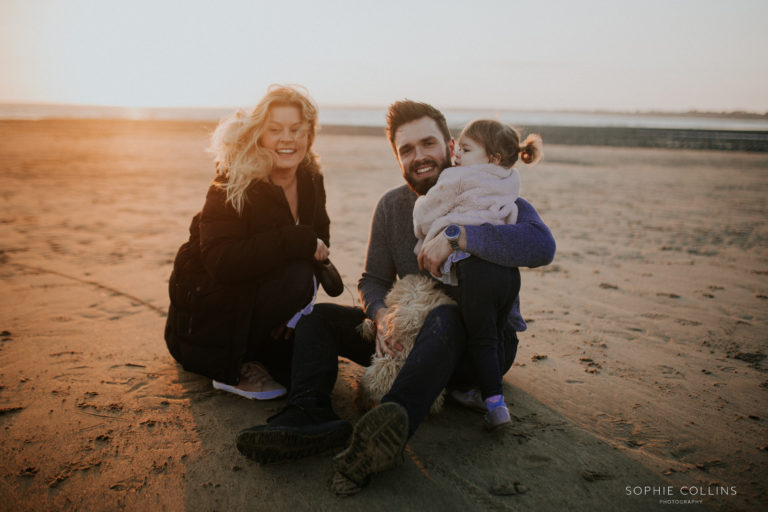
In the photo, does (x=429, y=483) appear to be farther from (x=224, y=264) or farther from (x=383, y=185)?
(x=383, y=185)

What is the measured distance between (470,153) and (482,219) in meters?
0.43

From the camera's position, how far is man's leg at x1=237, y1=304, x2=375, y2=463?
6.47 feet

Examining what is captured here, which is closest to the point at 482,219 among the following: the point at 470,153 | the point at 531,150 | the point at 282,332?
the point at 470,153

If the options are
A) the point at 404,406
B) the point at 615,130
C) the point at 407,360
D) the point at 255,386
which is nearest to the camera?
the point at 404,406

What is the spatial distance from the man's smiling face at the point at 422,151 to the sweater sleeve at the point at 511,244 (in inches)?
23.4

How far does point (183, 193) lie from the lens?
9617mm

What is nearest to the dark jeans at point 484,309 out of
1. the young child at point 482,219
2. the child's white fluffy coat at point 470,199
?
the young child at point 482,219

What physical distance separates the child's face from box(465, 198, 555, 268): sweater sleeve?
0.45 m

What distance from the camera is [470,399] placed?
2.58m

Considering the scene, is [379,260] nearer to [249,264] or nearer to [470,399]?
[249,264]

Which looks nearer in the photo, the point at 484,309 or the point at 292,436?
the point at 292,436

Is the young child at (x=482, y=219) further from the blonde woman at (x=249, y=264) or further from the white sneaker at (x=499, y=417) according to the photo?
the blonde woman at (x=249, y=264)

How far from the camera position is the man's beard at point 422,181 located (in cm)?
275

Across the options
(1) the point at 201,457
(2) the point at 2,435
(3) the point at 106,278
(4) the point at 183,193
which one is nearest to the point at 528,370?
(1) the point at 201,457
